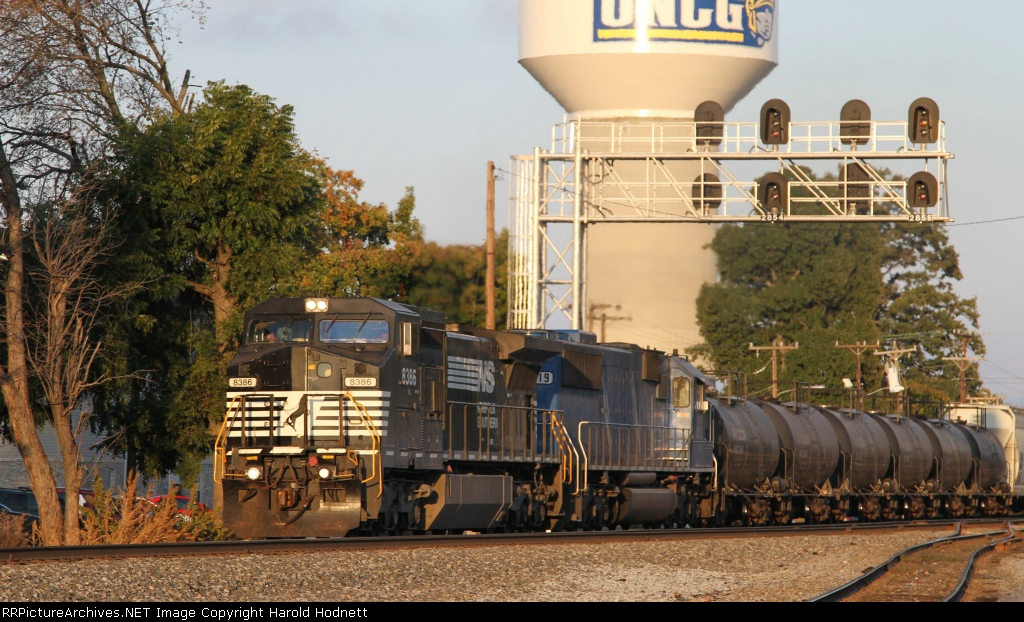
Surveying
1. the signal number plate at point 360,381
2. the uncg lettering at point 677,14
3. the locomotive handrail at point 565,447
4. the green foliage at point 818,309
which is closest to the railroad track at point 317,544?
the locomotive handrail at point 565,447

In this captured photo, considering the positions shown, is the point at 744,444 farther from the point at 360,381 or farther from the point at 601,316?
the point at 601,316

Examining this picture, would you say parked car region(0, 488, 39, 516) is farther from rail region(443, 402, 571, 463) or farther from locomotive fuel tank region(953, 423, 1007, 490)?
locomotive fuel tank region(953, 423, 1007, 490)

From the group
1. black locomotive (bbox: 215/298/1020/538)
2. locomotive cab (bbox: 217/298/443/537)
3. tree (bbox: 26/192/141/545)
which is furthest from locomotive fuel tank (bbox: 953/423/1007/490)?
tree (bbox: 26/192/141/545)

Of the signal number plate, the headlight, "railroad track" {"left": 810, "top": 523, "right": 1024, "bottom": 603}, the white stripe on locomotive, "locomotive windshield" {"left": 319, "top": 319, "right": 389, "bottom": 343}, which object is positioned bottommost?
"railroad track" {"left": 810, "top": 523, "right": 1024, "bottom": 603}

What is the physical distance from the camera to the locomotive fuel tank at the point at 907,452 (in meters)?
40.6

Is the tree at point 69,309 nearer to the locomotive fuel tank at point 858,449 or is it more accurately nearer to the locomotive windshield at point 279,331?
the locomotive windshield at point 279,331

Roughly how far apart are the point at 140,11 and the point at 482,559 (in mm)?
18338

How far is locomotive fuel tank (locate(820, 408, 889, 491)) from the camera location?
38.0 m

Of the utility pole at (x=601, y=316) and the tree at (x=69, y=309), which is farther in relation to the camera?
the utility pole at (x=601, y=316)

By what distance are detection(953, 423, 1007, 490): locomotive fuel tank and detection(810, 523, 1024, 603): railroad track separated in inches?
871

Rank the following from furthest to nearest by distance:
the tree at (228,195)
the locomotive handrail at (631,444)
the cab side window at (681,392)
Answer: the cab side window at (681,392) → the tree at (228,195) → the locomotive handrail at (631,444)

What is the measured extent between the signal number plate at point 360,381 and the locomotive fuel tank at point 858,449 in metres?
20.5

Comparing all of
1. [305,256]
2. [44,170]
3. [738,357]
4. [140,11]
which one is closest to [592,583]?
[305,256]
